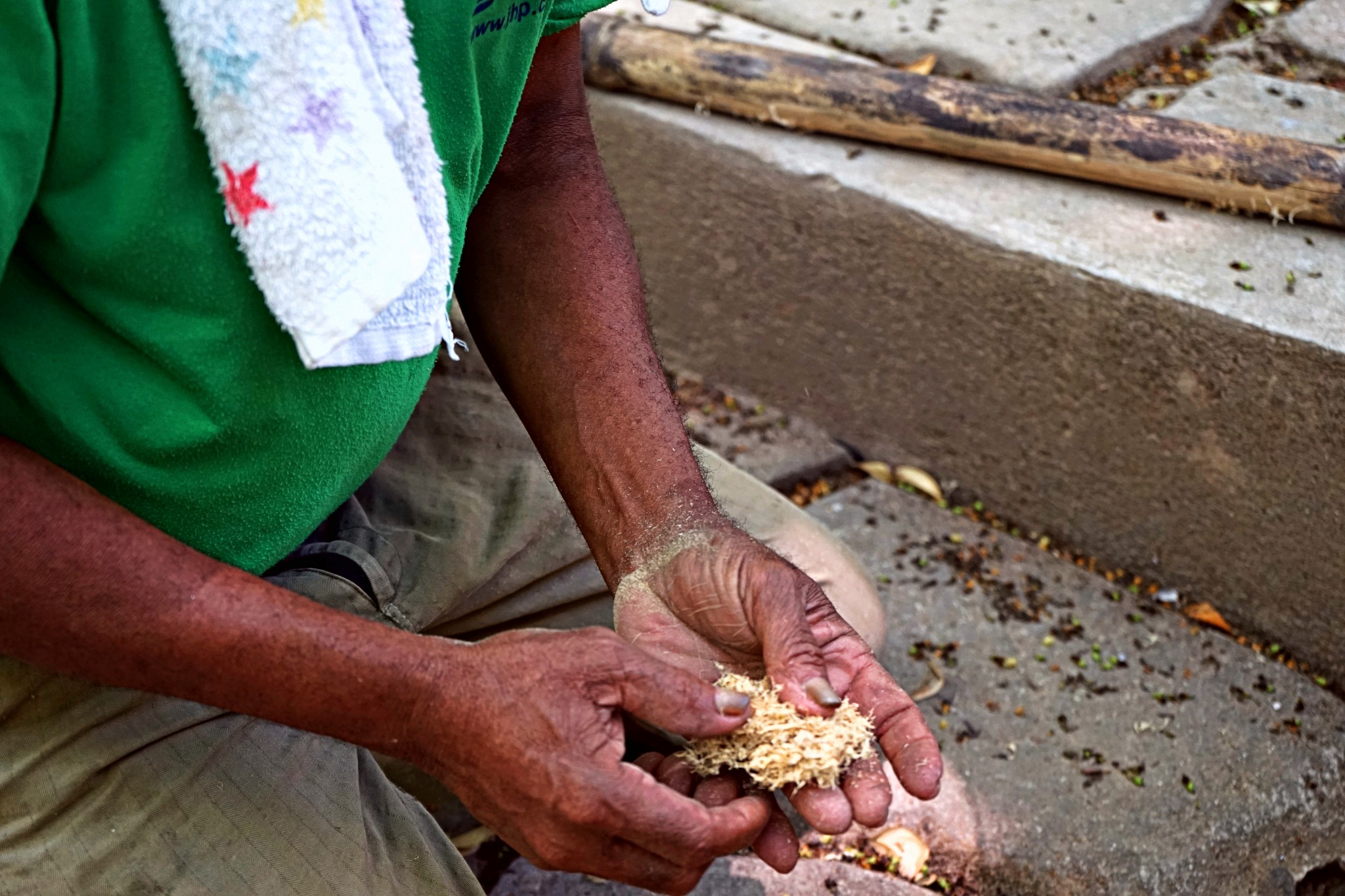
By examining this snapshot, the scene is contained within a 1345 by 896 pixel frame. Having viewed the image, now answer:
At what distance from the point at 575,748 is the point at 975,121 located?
1.90 metres

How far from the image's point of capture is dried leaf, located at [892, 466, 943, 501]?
2.84m

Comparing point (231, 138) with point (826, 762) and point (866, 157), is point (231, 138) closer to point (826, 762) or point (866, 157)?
point (826, 762)

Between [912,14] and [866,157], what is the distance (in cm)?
73

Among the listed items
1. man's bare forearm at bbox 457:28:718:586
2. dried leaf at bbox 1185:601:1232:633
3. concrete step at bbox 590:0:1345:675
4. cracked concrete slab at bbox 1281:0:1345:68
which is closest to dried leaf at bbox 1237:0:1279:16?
cracked concrete slab at bbox 1281:0:1345:68

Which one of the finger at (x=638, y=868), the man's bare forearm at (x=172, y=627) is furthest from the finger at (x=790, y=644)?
the man's bare forearm at (x=172, y=627)

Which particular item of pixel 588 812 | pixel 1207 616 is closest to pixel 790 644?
pixel 588 812

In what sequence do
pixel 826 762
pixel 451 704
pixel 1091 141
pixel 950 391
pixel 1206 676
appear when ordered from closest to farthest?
pixel 451 704 → pixel 826 762 → pixel 1206 676 → pixel 1091 141 → pixel 950 391

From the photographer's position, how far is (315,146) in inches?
45.3

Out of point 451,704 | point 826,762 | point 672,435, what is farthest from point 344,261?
point 826,762

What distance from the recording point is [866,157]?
2.77m

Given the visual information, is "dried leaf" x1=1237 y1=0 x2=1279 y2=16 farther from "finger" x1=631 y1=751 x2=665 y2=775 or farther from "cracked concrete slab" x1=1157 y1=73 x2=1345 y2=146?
"finger" x1=631 y1=751 x2=665 y2=775

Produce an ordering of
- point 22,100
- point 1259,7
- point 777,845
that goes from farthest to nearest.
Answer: point 1259,7
point 777,845
point 22,100

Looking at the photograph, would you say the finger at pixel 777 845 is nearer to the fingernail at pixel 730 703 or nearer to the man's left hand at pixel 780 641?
the man's left hand at pixel 780 641

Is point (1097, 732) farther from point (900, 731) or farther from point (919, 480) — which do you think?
point (900, 731)
